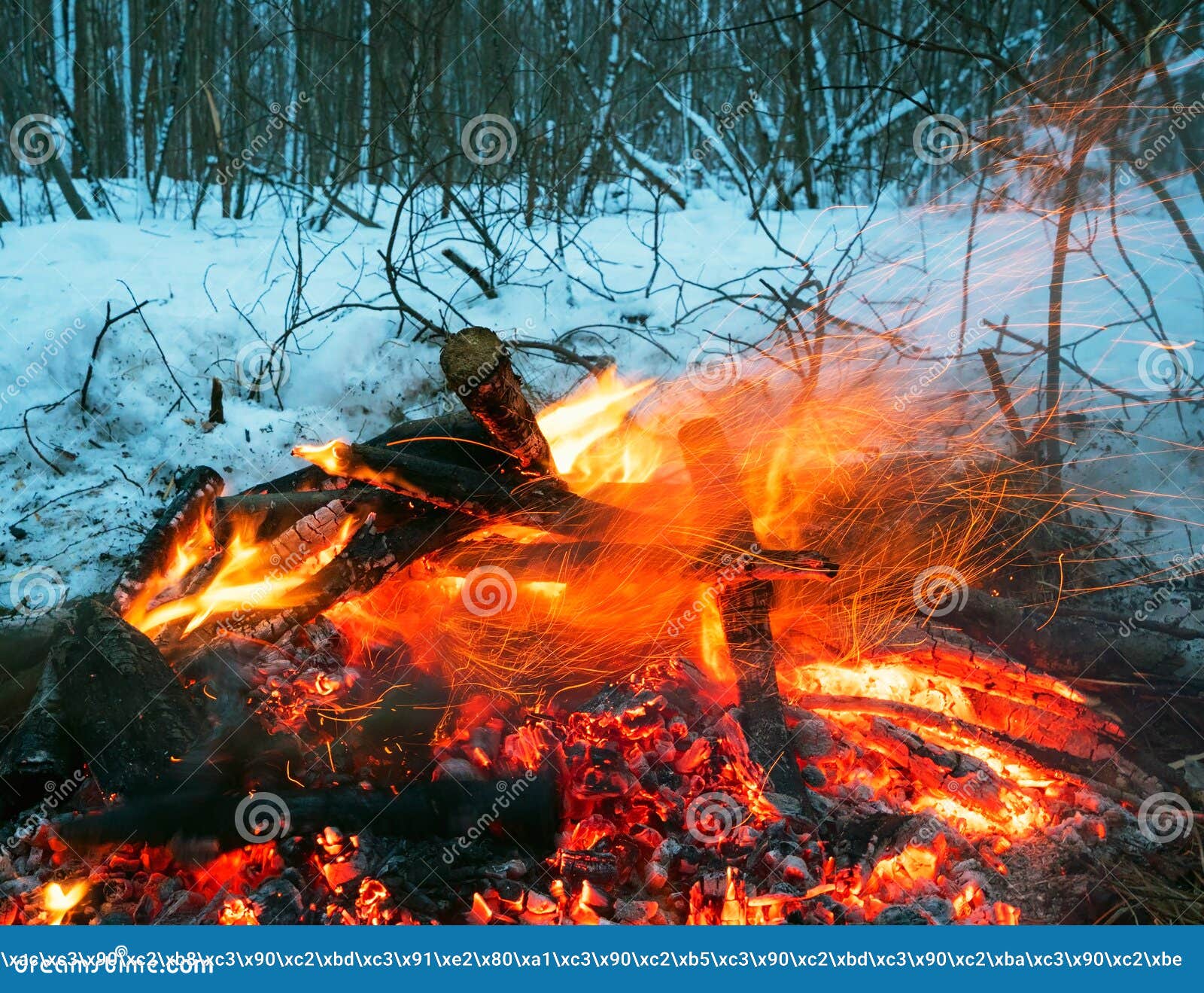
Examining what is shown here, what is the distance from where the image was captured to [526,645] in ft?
12.1

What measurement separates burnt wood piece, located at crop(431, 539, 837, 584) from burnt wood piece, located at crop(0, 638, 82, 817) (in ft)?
4.78

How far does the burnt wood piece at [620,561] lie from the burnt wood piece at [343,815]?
974mm

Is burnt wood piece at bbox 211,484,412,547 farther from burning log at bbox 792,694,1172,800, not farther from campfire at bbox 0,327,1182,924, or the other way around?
burning log at bbox 792,694,1172,800

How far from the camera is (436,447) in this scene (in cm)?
389

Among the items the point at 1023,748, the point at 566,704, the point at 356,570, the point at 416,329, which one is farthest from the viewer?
the point at 416,329

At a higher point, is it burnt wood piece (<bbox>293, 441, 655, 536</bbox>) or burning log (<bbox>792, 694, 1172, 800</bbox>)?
burnt wood piece (<bbox>293, 441, 655, 536</bbox>)

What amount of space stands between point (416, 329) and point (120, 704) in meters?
3.32

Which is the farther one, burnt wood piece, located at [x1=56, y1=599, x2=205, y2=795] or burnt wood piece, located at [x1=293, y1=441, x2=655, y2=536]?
burnt wood piece, located at [x1=293, y1=441, x2=655, y2=536]

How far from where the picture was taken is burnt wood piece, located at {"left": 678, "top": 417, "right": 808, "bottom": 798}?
3.10 meters

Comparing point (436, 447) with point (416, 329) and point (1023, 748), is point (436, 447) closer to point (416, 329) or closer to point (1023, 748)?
point (416, 329)

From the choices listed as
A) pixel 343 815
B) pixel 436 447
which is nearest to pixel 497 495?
pixel 436 447

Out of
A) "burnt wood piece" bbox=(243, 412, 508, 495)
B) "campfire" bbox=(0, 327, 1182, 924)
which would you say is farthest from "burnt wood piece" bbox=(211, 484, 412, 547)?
"burnt wood piece" bbox=(243, 412, 508, 495)

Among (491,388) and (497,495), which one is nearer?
(491,388)

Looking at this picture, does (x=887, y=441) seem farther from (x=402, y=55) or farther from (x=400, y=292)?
(x=402, y=55)
